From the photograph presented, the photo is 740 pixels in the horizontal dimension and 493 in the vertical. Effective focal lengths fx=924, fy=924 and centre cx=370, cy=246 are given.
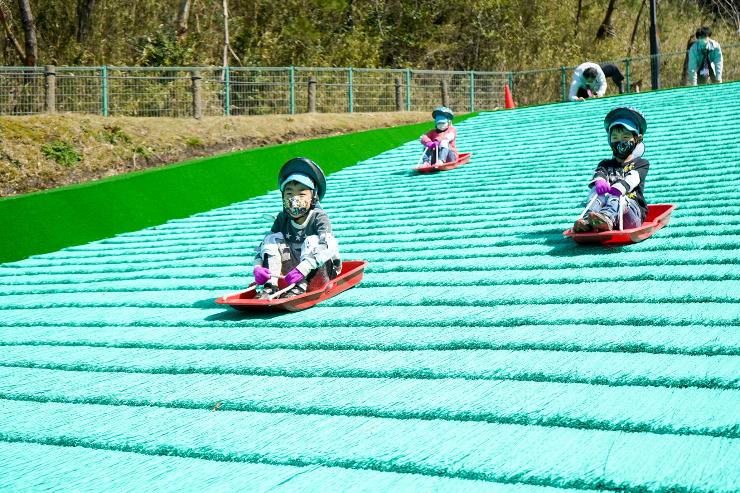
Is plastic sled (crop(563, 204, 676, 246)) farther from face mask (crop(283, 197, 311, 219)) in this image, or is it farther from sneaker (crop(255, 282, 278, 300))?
sneaker (crop(255, 282, 278, 300))

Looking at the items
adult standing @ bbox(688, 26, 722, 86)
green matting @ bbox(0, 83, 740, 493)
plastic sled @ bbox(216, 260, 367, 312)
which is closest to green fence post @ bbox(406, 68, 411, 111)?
adult standing @ bbox(688, 26, 722, 86)

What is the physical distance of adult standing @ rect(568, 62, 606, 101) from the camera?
15.7 meters

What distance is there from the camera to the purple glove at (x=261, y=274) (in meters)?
5.42

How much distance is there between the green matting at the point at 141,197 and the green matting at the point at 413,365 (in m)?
0.84

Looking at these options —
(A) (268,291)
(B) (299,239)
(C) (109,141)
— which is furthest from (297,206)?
(C) (109,141)

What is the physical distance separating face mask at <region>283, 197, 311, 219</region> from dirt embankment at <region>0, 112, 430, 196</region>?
6.55 metres

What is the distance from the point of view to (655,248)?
6.07 meters

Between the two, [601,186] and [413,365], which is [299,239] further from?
[601,186]

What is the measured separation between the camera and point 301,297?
18.1ft

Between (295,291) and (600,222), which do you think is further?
(600,222)

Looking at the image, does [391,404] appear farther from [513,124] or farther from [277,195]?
[513,124]

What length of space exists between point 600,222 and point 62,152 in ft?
27.1

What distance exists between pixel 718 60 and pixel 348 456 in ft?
48.9

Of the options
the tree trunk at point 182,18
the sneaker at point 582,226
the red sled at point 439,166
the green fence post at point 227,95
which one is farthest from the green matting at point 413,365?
the tree trunk at point 182,18
